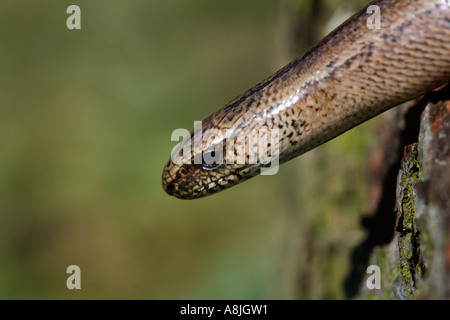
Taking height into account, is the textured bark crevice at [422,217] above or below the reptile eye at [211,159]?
→ below

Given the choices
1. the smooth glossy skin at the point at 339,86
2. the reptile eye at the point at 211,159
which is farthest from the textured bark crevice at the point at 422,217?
the reptile eye at the point at 211,159

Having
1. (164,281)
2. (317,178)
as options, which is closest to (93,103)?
(164,281)

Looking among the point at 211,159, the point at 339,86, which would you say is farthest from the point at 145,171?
the point at 339,86

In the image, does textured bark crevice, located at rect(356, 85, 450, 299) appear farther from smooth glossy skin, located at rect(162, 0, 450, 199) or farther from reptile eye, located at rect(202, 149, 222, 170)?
reptile eye, located at rect(202, 149, 222, 170)

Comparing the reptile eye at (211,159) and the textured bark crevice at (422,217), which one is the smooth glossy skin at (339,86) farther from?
the textured bark crevice at (422,217)

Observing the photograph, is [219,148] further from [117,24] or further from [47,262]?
[117,24]

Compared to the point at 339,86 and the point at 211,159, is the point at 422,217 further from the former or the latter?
the point at 211,159

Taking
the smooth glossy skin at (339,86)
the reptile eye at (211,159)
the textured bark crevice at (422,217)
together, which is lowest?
the textured bark crevice at (422,217)
